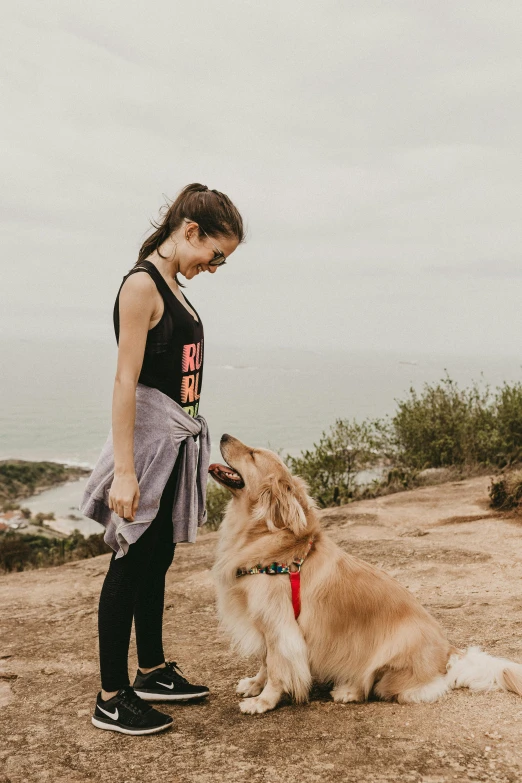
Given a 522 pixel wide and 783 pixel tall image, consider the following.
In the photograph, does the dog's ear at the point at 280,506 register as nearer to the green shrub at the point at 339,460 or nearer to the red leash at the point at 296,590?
the red leash at the point at 296,590

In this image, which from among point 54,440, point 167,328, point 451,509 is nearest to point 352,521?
point 451,509

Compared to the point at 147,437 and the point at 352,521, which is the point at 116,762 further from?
the point at 352,521

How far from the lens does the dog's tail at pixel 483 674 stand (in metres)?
3.30

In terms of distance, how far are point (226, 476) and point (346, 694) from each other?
1387mm

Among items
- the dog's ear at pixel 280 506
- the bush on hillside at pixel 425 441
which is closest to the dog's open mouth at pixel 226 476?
the dog's ear at pixel 280 506

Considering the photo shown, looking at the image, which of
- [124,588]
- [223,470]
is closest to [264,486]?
[223,470]

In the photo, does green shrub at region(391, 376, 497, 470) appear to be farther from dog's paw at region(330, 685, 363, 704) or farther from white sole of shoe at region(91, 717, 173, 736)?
white sole of shoe at region(91, 717, 173, 736)

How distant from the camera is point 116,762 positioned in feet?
9.18

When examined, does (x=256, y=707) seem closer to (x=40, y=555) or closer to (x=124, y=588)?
(x=124, y=588)

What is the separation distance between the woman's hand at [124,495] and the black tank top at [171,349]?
478 millimetres

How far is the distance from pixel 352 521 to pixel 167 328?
6.40 m

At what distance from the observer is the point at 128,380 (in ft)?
9.06

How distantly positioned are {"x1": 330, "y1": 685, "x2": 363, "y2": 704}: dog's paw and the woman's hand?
164 centimetres

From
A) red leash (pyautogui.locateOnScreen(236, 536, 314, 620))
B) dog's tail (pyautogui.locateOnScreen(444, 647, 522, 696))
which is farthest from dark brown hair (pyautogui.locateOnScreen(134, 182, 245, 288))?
dog's tail (pyautogui.locateOnScreen(444, 647, 522, 696))
